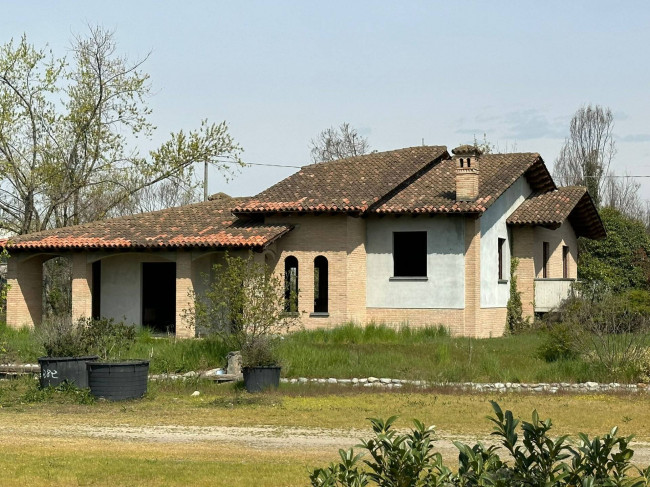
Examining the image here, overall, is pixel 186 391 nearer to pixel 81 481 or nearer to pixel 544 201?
pixel 81 481

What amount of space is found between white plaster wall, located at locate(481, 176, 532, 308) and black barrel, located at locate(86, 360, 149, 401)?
1389 centimetres

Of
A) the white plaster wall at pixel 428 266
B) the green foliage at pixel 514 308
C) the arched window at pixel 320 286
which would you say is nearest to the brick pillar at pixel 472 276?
the white plaster wall at pixel 428 266

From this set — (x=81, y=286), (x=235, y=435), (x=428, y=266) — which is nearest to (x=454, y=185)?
(x=428, y=266)

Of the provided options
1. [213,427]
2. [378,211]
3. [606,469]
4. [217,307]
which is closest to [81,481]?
[213,427]

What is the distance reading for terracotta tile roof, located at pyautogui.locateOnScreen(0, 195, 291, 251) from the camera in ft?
100

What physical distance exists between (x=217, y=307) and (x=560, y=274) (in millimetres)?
16871

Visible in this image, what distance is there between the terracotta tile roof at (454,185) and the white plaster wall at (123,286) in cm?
823

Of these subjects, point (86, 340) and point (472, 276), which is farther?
point (472, 276)

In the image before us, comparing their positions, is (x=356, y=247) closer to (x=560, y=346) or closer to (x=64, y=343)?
(x=560, y=346)

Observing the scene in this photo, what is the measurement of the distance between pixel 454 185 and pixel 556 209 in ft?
12.7

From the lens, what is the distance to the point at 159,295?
34844 millimetres

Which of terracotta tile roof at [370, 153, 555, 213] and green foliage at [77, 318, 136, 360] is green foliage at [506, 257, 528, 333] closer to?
terracotta tile roof at [370, 153, 555, 213]

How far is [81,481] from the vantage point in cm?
1135

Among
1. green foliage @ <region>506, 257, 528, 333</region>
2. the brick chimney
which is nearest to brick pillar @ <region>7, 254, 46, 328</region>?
the brick chimney
